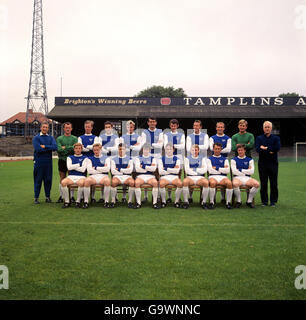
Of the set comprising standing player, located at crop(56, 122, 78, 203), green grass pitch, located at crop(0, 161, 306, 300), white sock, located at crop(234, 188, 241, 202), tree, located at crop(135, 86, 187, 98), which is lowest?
green grass pitch, located at crop(0, 161, 306, 300)

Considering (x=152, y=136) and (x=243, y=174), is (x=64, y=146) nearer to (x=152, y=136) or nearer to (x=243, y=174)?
(x=152, y=136)

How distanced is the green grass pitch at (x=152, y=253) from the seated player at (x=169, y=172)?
0.64m

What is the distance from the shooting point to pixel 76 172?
25.2 ft

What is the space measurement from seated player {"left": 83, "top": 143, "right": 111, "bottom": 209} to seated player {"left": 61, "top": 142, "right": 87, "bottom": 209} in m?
0.16

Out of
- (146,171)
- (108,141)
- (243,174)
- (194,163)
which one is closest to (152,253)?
(146,171)

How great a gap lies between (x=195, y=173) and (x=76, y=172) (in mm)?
3155

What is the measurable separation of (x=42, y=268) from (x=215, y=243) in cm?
255

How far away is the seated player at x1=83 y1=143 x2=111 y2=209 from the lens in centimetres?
739

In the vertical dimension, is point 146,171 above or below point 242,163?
below

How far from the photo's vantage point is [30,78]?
146ft

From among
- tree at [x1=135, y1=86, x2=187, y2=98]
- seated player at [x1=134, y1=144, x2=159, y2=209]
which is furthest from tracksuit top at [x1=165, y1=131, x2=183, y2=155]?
tree at [x1=135, y1=86, x2=187, y2=98]

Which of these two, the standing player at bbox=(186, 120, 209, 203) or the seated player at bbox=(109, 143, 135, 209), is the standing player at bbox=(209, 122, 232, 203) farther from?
the seated player at bbox=(109, 143, 135, 209)
